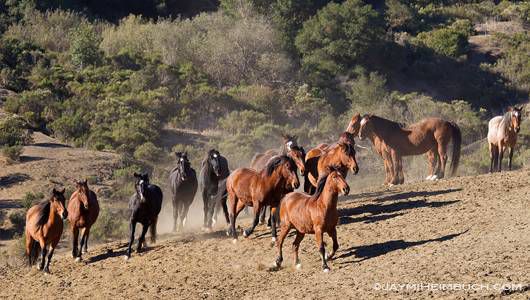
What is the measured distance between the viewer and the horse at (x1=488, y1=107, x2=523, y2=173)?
23922 mm

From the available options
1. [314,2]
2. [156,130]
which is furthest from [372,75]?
[156,130]

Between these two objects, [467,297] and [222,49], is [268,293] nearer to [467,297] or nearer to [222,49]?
[467,297]

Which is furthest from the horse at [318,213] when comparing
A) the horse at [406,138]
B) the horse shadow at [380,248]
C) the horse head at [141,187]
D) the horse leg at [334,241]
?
the horse at [406,138]

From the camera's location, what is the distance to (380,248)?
16469mm

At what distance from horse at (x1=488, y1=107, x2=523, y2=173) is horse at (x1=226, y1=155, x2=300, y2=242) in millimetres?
8541

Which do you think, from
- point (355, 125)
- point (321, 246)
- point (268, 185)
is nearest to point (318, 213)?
point (321, 246)

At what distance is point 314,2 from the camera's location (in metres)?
63.3

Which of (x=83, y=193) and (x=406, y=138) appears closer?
(x=83, y=193)

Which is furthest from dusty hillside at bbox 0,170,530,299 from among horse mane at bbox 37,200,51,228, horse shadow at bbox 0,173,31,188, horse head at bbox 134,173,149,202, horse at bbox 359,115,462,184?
horse shadow at bbox 0,173,31,188

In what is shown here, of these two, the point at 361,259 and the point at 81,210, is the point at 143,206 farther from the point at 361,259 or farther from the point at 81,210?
the point at 361,259

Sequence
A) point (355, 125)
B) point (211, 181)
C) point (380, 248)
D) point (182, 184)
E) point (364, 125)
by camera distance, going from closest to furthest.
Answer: point (380, 248) → point (211, 181) → point (182, 184) → point (364, 125) → point (355, 125)

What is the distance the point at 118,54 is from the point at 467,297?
4318cm

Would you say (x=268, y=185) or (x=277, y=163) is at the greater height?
(x=277, y=163)

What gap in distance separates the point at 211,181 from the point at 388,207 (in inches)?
165
